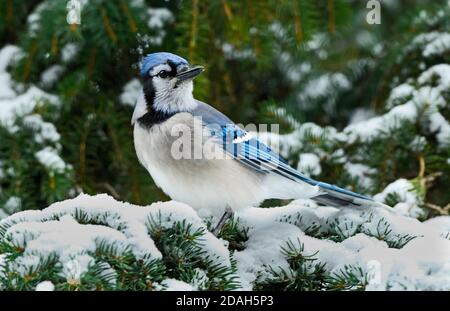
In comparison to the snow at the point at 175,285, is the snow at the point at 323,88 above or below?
above

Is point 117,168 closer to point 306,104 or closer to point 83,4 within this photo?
point 83,4

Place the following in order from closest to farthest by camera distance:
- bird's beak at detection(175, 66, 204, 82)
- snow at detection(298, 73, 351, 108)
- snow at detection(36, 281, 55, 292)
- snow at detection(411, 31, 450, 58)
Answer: snow at detection(36, 281, 55, 292), bird's beak at detection(175, 66, 204, 82), snow at detection(411, 31, 450, 58), snow at detection(298, 73, 351, 108)

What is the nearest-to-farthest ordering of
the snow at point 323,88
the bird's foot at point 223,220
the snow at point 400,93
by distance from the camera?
the bird's foot at point 223,220, the snow at point 400,93, the snow at point 323,88

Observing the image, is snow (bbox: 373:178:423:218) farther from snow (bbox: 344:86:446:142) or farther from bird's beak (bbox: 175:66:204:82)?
bird's beak (bbox: 175:66:204:82)

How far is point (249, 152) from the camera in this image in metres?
3.10

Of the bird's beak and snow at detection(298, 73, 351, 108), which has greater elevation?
snow at detection(298, 73, 351, 108)

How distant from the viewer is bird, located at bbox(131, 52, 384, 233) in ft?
9.43

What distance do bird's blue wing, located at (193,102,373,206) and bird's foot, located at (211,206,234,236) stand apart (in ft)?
0.87

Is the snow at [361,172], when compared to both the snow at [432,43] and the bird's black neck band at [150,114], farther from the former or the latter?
the bird's black neck band at [150,114]

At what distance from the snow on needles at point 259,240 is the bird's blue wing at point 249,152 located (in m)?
0.35

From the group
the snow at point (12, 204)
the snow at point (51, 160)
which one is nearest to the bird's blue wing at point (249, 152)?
the snow at point (51, 160)

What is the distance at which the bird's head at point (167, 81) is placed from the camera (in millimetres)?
3018

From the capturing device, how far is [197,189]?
287cm

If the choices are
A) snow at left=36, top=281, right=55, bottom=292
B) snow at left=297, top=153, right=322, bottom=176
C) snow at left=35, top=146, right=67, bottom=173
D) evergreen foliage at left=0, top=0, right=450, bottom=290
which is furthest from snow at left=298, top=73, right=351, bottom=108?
snow at left=36, top=281, right=55, bottom=292
